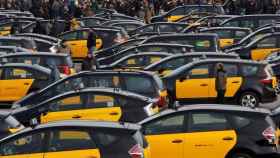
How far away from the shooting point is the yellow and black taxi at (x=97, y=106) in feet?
53.3

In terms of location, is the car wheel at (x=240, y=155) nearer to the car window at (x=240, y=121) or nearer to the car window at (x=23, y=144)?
the car window at (x=240, y=121)

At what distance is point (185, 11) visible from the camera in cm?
3925

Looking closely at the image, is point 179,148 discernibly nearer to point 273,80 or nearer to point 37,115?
point 37,115

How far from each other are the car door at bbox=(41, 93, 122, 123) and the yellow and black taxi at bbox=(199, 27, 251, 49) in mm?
12978

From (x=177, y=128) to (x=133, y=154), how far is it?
6.38 ft

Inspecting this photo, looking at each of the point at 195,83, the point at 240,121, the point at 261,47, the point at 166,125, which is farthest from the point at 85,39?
the point at 240,121

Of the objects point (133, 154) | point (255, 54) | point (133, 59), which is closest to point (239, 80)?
point (133, 59)

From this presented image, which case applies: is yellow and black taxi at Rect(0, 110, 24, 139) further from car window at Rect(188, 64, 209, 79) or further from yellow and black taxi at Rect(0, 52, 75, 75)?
yellow and black taxi at Rect(0, 52, 75, 75)

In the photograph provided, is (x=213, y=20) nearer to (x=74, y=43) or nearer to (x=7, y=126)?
(x=74, y=43)

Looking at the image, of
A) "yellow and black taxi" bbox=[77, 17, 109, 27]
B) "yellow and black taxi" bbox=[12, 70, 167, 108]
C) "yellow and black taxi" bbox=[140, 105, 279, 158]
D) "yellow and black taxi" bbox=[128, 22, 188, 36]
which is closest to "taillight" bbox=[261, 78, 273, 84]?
"yellow and black taxi" bbox=[12, 70, 167, 108]

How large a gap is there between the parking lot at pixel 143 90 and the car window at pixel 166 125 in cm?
2

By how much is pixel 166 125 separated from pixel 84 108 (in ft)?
10.7

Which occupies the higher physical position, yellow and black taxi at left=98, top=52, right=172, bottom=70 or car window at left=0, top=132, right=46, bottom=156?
car window at left=0, top=132, right=46, bottom=156

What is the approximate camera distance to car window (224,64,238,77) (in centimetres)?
2017
